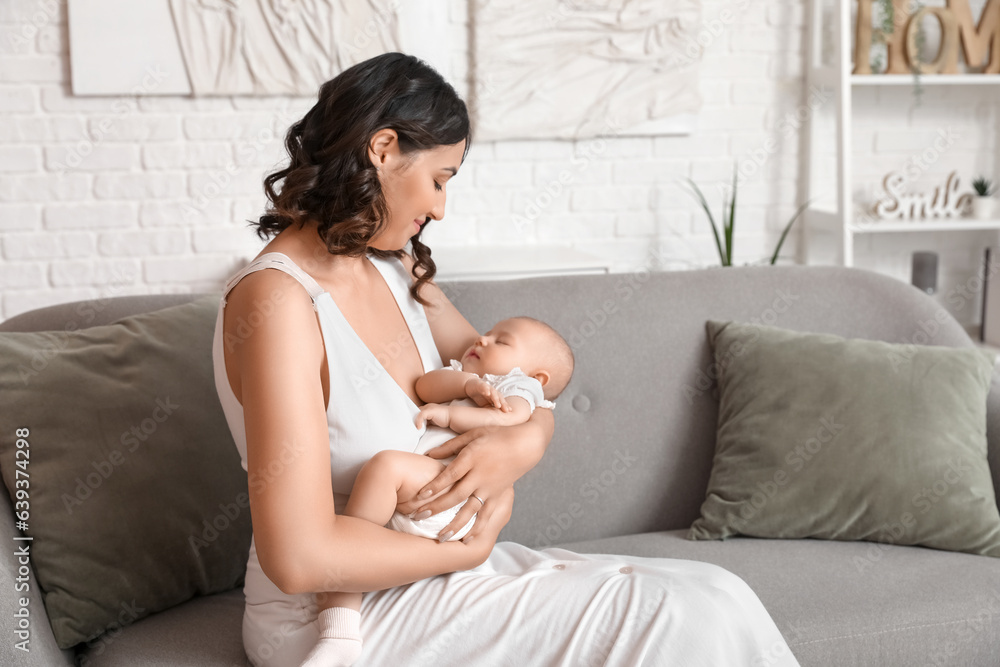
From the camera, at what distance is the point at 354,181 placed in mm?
1303

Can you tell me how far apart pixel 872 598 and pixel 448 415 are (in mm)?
839

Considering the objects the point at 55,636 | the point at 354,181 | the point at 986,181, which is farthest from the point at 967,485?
the point at 986,181

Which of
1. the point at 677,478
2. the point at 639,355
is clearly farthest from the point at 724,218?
the point at 677,478

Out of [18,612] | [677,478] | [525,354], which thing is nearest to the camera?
[18,612]

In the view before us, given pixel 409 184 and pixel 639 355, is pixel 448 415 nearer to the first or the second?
pixel 409 184

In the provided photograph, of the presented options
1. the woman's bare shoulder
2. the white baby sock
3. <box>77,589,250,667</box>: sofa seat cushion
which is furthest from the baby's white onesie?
<box>77,589,250,667</box>: sofa seat cushion

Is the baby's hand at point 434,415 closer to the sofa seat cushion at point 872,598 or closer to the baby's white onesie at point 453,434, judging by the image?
the baby's white onesie at point 453,434

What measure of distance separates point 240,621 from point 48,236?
2072 millimetres

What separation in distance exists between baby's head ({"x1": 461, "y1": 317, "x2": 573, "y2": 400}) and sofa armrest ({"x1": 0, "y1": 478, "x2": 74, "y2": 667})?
81 cm

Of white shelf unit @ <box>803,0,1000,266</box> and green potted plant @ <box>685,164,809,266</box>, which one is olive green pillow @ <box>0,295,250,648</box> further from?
white shelf unit @ <box>803,0,1000,266</box>

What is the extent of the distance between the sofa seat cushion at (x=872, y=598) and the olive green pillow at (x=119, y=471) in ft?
2.50

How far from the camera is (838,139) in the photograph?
313cm

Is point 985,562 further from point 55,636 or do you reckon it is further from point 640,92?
point 640,92

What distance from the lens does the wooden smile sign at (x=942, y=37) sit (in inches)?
124
